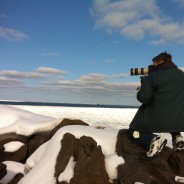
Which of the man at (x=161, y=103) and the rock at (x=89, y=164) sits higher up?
the man at (x=161, y=103)

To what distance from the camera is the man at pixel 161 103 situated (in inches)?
227

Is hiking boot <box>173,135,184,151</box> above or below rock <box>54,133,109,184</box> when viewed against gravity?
above

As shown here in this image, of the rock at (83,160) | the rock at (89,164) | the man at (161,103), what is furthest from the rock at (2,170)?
the man at (161,103)

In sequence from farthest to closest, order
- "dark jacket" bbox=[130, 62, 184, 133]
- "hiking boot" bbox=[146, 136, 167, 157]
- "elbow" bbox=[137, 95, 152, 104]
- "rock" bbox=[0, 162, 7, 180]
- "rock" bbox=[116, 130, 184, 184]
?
"rock" bbox=[0, 162, 7, 180]
"hiking boot" bbox=[146, 136, 167, 157]
"elbow" bbox=[137, 95, 152, 104]
"dark jacket" bbox=[130, 62, 184, 133]
"rock" bbox=[116, 130, 184, 184]

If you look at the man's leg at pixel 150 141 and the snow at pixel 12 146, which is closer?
the man's leg at pixel 150 141

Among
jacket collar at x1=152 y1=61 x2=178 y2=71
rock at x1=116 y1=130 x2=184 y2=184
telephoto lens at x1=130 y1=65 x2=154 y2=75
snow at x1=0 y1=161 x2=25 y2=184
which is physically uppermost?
jacket collar at x1=152 y1=61 x2=178 y2=71

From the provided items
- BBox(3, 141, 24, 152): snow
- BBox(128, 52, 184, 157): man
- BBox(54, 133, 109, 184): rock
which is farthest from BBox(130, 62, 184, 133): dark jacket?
BBox(3, 141, 24, 152): snow

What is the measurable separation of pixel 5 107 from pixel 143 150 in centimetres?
564

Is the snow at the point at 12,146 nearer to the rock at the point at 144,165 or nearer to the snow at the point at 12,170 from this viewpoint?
the snow at the point at 12,170

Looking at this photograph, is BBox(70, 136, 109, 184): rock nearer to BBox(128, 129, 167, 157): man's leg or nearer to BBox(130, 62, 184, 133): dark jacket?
BBox(128, 129, 167, 157): man's leg

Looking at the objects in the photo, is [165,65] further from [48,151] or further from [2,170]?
[2,170]

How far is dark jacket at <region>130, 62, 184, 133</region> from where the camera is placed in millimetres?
5770

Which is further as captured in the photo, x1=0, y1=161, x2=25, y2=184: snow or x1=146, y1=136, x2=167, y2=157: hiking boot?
x1=0, y1=161, x2=25, y2=184: snow

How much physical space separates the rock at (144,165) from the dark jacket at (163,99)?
624 mm
